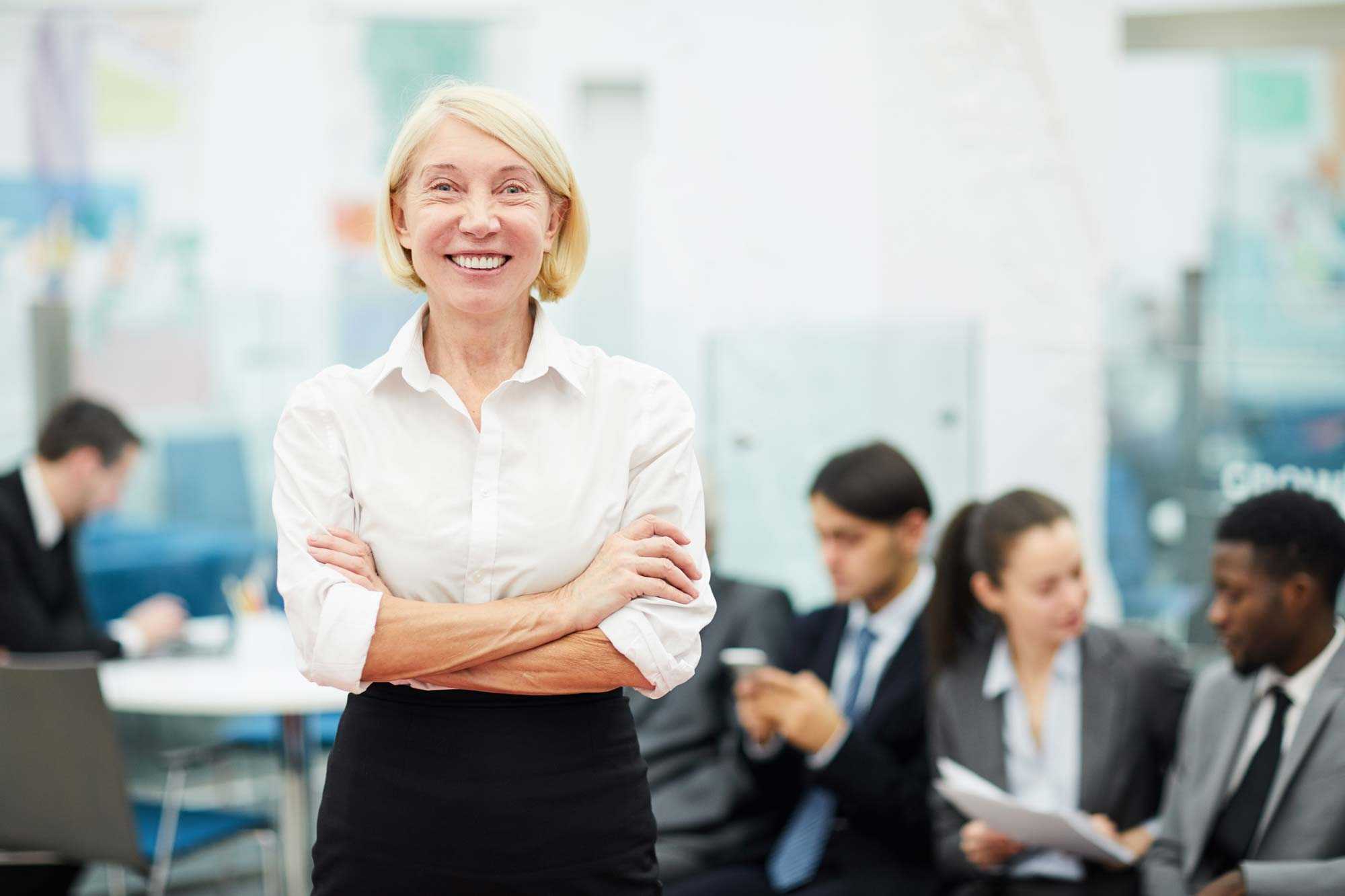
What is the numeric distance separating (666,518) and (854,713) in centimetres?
136

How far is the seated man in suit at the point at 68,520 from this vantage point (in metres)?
3.85

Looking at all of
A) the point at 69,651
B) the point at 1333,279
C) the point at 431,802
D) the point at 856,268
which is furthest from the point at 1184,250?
the point at 431,802

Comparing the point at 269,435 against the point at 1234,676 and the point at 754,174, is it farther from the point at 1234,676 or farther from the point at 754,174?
the point at 1234,676

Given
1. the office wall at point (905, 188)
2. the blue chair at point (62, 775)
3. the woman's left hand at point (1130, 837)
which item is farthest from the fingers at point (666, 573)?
the office wall at point (905, 188)

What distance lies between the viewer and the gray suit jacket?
297 cm

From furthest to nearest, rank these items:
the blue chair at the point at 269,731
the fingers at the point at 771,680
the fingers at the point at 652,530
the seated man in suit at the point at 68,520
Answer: the blue chair at the point at 269,731 < the seated man in suit at the point at 68,520 < the fingers at the point at 771,680 < the fingers at the point at 652,530

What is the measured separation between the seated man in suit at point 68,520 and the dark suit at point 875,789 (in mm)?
1908

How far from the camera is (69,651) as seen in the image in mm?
3766

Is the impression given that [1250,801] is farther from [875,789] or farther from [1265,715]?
[875,789]

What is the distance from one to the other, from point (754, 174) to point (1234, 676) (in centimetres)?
214

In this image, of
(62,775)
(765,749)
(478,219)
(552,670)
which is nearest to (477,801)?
(552,670)

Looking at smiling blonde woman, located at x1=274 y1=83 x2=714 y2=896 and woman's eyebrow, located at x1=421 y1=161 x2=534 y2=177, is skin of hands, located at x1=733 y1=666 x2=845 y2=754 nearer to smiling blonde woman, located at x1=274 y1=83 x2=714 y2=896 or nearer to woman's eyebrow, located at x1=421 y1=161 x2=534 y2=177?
smiling blonde woman, located at x1=274 y1=83 x2=714 y2=896

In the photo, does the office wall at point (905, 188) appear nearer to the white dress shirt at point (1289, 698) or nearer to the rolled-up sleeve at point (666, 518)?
the white dress shirt at point (1289, 698)

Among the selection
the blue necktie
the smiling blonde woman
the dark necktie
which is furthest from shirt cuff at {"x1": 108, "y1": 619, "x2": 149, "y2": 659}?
the dark necktie
